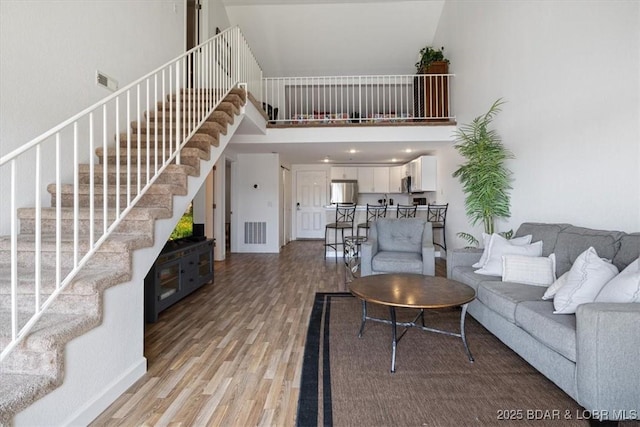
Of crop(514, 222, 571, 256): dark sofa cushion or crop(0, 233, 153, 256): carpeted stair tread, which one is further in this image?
crop(514, 222, 571, 256): dark sofa cushion

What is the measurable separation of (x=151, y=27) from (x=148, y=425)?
4.24 m

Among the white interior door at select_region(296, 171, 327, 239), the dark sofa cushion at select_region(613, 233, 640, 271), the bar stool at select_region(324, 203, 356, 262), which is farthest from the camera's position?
the white interior door at select_region(296, 171, 327, 239)

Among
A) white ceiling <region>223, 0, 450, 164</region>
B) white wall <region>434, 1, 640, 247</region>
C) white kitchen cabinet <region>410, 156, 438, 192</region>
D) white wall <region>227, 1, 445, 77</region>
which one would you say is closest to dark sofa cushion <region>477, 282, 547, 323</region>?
white wall <region>434, 1, 640, 247</region>

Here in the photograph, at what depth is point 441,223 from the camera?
239 inches

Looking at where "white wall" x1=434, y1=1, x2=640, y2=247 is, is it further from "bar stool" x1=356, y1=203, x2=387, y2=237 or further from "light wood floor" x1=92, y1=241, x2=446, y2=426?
"light wood floor" x1=92, y1=241, x2=446, y2=426

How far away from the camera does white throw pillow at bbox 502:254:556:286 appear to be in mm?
2450

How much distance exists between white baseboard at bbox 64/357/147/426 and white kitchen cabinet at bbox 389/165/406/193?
25.2ft

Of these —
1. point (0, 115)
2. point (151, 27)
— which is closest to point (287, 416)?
point (0, 115)

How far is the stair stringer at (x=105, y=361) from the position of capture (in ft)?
4.65

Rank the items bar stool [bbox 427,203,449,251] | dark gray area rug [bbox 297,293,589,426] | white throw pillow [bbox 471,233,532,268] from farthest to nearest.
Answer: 1. bar stool [bbox 427,203,449,251]
2. white throw pillow [bbox 471,233,532,268]
3. dark gray area rug [bbox 297,293,589,426]

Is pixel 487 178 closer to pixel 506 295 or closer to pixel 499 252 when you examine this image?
pixel 499 252

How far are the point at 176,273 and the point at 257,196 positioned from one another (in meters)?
3.78

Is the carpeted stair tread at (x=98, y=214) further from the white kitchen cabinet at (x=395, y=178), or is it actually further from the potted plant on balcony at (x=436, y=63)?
the white kitchen cabinet at (x=395, y=178)

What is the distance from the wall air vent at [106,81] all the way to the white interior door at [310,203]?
614 cm
